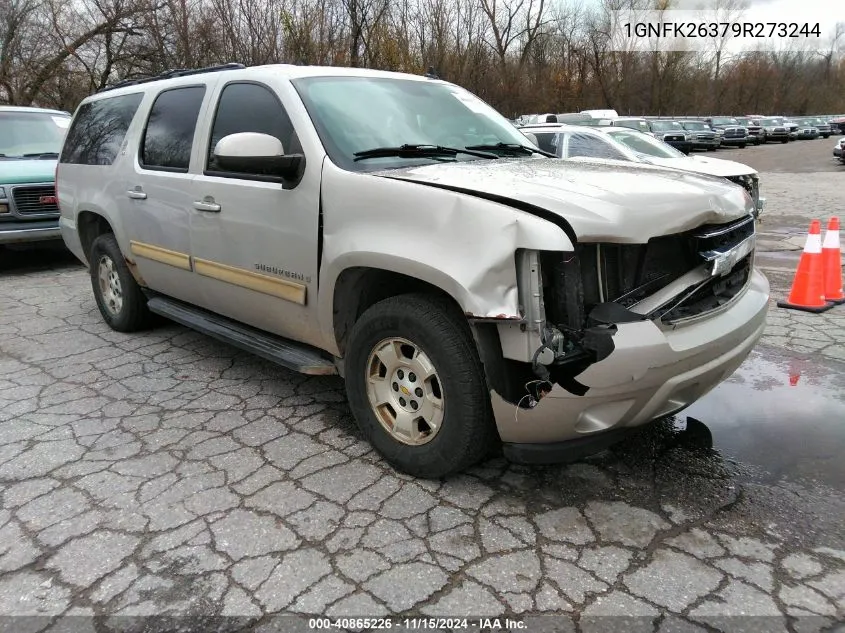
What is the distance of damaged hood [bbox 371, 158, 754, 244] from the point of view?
238cm

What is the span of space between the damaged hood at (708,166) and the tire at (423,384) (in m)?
6.79

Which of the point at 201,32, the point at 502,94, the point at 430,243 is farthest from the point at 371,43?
the point at 430,243

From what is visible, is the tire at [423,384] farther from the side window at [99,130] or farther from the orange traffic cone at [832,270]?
the orange traffic cone at [832,270]

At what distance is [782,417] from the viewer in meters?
3.62

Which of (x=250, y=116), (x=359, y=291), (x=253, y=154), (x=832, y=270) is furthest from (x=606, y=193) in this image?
(x=832, y=270)

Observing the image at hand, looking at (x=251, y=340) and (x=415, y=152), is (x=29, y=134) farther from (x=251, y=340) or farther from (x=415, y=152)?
(x=415, y=152)

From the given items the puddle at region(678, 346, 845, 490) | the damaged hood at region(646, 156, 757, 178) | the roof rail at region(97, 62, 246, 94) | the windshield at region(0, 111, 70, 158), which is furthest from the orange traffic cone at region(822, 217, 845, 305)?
the windshield at region(0, 111, 70, 158)

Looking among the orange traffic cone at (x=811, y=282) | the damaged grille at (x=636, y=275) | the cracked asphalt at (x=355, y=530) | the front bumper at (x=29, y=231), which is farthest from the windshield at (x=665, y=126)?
the cracked asphalt at (x=355, y=530)

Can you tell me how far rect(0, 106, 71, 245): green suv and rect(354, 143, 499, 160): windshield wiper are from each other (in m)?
6.11

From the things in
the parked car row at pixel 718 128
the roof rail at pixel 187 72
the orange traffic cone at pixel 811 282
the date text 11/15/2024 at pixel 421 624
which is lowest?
the date text 11/15/2024 at pixel 421 624

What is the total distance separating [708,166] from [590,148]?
1687mm

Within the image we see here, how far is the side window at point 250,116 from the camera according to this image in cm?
338

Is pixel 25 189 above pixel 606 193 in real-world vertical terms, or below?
above

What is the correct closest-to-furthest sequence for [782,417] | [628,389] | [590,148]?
[628,389] < [782,417] < [590,148]
